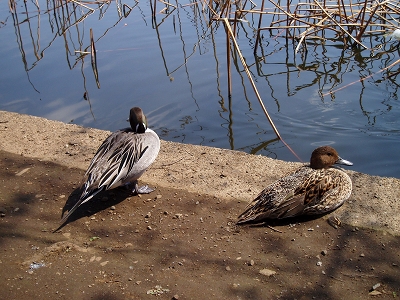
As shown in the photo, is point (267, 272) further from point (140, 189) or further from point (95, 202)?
point (95, 202)

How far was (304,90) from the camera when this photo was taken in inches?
306

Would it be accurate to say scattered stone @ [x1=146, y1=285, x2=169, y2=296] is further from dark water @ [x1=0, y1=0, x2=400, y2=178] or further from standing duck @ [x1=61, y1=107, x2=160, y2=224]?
dark water @ [x1=0, y1=0, x2=400, y2=178]

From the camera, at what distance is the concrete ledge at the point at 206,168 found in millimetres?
4184

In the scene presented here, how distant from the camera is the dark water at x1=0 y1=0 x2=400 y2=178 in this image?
6453mm

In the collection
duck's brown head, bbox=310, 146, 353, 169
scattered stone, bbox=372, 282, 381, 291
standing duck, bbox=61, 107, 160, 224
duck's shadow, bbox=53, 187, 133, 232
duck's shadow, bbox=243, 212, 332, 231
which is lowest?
scattered stone, bbox=372, 282, 381, 291

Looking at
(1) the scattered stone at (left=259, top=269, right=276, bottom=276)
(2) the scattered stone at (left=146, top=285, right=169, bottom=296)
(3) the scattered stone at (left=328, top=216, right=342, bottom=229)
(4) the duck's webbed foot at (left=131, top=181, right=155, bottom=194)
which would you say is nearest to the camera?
(2) the scattered stone at (left=146, top=285, right=169, bottom=296)

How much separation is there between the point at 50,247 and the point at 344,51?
7.23 metres

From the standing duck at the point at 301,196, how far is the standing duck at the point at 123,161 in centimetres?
107

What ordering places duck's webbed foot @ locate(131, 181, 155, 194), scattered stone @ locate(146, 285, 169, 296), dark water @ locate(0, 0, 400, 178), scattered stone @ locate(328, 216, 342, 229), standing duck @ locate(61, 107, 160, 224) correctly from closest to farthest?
1. scattered stone @ locate(146, 285, 169, 296)
2. scattered stone @ locate(328, 216, 342, 229)
3. standing duck @ locate(61, 107, 160, 224)
4. duck's webbed foot @ locate(131, 181, 155, 194)
5. dark water @ locate(0, 0, 400, 178)

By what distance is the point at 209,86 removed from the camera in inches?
317

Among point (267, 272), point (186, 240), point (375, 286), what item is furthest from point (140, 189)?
point (375, 286)

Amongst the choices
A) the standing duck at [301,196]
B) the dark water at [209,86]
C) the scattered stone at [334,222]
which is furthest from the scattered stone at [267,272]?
the dark water at [209,86]

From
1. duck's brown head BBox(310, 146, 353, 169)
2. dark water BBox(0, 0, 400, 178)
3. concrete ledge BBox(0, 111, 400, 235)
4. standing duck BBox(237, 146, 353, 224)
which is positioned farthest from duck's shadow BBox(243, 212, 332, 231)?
dark water BBox(0, 0, 400, 178)

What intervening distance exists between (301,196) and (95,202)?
6.20 ft
